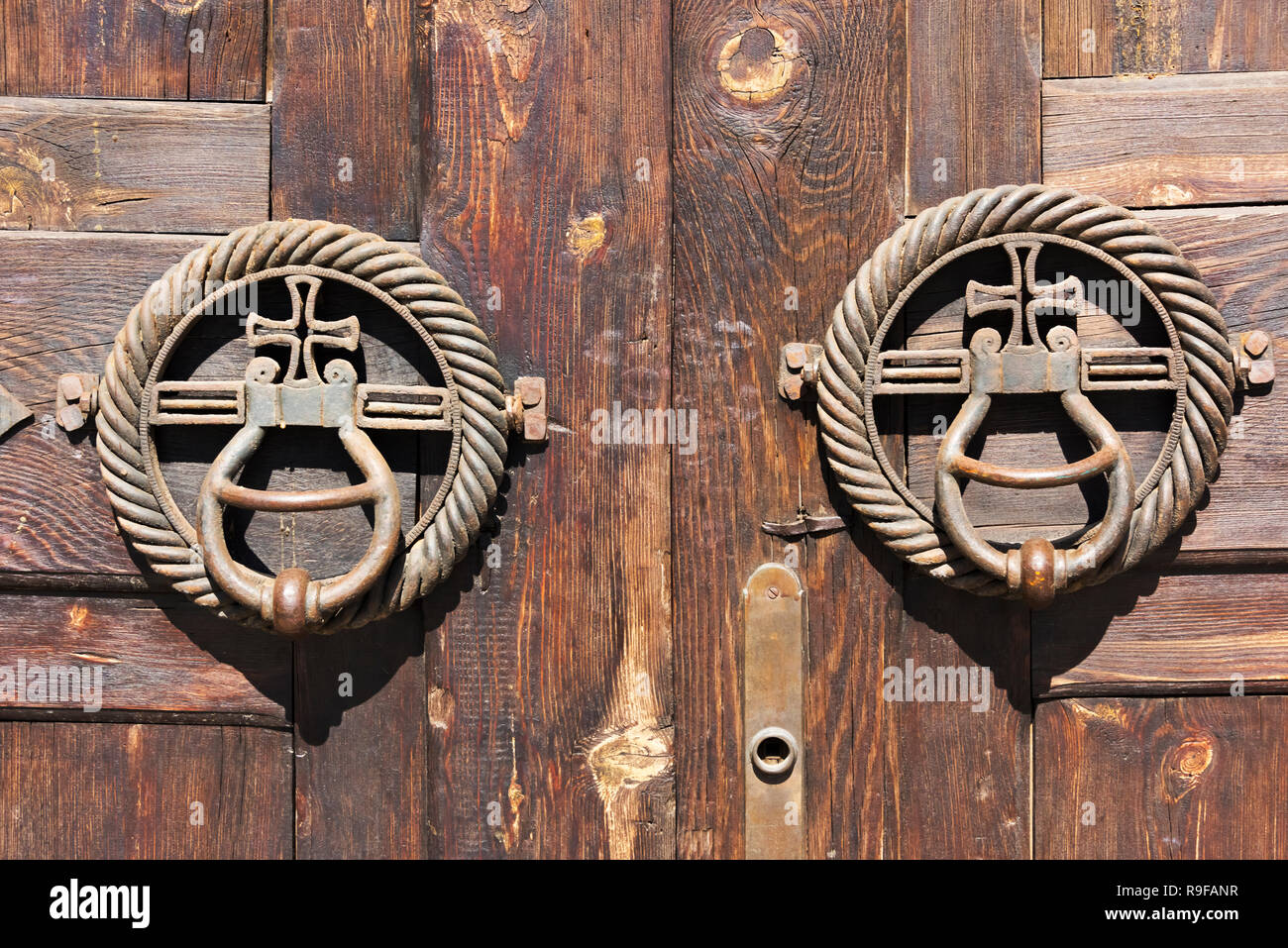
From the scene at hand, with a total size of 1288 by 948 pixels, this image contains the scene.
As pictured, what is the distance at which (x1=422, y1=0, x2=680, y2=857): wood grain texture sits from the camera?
1.04 m

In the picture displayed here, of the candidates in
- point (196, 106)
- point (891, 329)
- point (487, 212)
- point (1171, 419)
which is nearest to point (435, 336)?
point (487, 212)

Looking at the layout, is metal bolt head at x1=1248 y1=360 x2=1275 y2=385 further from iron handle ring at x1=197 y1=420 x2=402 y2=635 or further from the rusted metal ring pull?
iron handle ring at x1=197 y1=420 x2=402 y2=635

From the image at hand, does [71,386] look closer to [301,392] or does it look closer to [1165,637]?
[301,392]

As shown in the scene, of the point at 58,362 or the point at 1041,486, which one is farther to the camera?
the point at 58,362

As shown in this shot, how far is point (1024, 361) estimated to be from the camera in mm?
997

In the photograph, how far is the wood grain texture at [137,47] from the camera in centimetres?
105

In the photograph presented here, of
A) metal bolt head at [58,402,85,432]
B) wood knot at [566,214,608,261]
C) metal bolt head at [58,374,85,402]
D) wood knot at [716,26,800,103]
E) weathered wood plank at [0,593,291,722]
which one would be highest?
wood knot at [716,26,800,103]

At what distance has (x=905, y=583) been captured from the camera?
1.08m

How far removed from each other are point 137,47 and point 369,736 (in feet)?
2.72

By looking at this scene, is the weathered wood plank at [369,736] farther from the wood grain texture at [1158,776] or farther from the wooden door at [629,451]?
the wood grain texture at [1158,776]

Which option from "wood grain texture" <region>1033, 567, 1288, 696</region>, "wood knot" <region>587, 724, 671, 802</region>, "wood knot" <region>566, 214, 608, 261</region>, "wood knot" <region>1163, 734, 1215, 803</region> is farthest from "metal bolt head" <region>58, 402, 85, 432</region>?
"wood knot" <region>1163, 734, 1215, 803</region>

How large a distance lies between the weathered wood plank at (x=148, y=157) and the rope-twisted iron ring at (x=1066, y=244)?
692 millimetres

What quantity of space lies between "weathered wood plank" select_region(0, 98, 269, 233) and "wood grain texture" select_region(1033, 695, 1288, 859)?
111 cm

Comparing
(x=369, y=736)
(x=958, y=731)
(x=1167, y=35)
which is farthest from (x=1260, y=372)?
(x=369, y=736)
